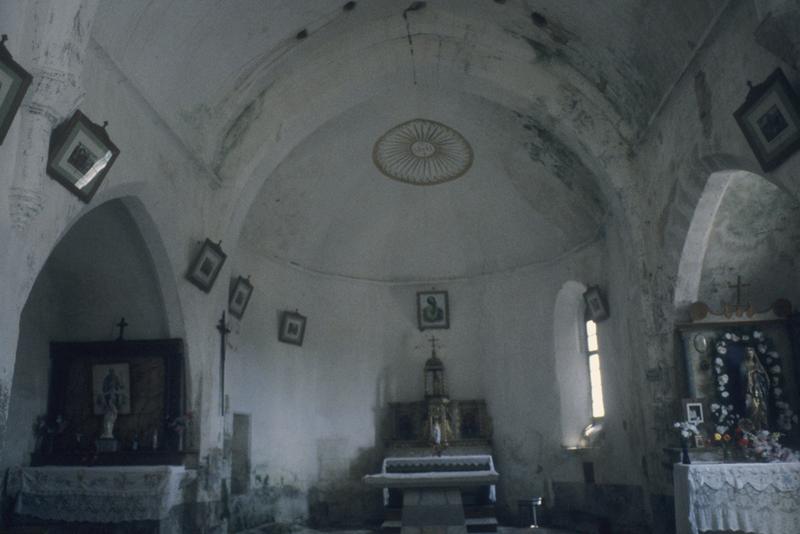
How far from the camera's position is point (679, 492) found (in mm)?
7289

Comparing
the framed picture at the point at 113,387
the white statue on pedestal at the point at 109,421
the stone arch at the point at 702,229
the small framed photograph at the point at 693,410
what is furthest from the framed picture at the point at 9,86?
the small framed photograph at the point at 693,410

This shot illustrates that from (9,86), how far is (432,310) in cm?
1005

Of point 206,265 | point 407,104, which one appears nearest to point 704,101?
point 407,104

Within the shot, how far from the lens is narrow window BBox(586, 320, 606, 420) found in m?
12.4

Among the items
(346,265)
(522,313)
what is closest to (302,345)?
(346,265)

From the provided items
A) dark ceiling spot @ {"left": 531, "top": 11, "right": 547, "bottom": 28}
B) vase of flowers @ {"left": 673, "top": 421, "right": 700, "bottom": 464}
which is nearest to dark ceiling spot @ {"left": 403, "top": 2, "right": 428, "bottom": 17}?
dark ceiling spot @ {"left": 531, "top": 11, "right": 547, "bottom": 28}

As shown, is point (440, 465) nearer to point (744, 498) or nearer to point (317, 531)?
point (317, 531)

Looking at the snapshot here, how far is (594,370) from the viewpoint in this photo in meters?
12.7

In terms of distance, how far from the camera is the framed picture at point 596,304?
37.4 feet

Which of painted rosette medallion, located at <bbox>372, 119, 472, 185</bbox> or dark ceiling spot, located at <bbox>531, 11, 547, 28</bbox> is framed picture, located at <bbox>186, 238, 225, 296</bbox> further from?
dark ceiling spot, located at <bbox>531, 11, 547, 28</bbox>

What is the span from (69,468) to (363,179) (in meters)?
7.49

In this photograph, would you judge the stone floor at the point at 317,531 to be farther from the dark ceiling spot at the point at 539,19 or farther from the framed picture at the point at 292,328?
the dark ceiling spot at the point at 539,19

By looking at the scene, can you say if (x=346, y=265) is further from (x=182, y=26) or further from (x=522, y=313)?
(x=182, y=26)

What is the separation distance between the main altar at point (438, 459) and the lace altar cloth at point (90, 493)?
303cm
